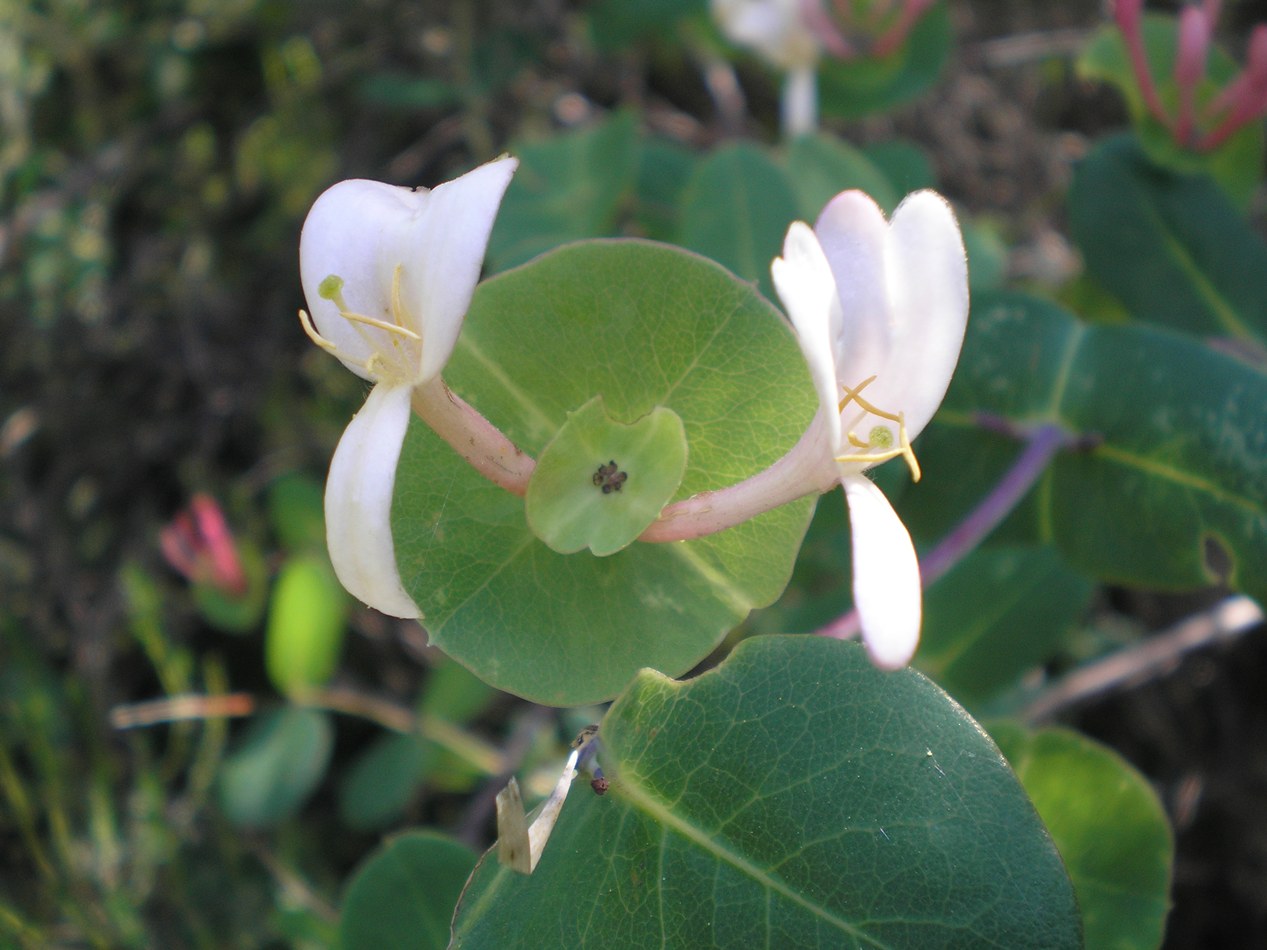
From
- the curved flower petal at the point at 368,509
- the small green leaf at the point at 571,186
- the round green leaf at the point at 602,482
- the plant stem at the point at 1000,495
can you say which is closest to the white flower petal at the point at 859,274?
the round green leaf at the point at 602,482

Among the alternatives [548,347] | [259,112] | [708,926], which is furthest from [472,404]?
[259,112]

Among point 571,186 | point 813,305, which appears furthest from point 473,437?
point 571,186

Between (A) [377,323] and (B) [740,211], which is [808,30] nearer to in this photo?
(B) [740,211]

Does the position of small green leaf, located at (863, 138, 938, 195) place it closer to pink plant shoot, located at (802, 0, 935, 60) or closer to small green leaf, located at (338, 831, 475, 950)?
pink plant shoot, located at (802, 0, 935, 60)

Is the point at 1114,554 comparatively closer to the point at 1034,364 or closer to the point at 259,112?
the point at 1034,364

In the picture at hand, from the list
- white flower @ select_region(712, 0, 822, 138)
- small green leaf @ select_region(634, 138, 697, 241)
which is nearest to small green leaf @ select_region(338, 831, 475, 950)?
small green leaf @ select_region(634, 138, 697, 241)

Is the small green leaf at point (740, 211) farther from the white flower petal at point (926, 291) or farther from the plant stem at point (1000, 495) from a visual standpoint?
the white flower petal at point (926, 291)
